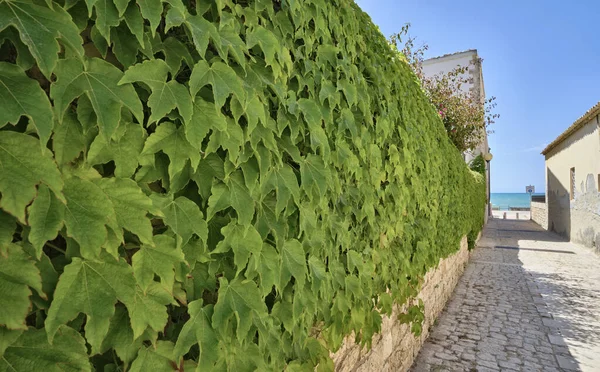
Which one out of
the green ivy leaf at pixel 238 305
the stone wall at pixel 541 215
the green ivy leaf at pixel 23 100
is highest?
the green ivy leaf at pixel 23 100

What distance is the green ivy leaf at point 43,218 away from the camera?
69 centimetres

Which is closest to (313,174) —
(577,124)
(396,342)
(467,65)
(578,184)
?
(396,342)

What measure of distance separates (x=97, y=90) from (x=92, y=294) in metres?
0.43

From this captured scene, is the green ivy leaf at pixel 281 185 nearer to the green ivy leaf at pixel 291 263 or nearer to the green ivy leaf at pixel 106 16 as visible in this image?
the green ivy leaf at pixel 291 263

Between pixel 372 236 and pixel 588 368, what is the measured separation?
3.02m

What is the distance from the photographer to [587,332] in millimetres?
4633

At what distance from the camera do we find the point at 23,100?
67 centimetres

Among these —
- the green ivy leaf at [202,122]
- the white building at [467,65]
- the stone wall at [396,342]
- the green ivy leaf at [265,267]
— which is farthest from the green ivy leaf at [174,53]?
the white building at [467,65]

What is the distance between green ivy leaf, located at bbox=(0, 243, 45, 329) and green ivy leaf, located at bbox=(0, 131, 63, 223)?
0.09 metres

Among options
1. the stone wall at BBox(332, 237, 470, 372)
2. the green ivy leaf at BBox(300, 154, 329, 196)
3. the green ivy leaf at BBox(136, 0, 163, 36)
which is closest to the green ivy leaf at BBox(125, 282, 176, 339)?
the green ivy leaf at BBox(136, 0, 163, 36)

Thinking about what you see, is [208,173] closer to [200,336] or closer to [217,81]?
[217,81]

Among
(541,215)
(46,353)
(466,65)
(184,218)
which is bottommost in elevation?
(541,215)

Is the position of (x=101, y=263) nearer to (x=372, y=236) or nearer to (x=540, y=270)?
(x=372, y=236)

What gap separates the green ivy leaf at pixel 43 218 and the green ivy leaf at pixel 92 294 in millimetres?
94
